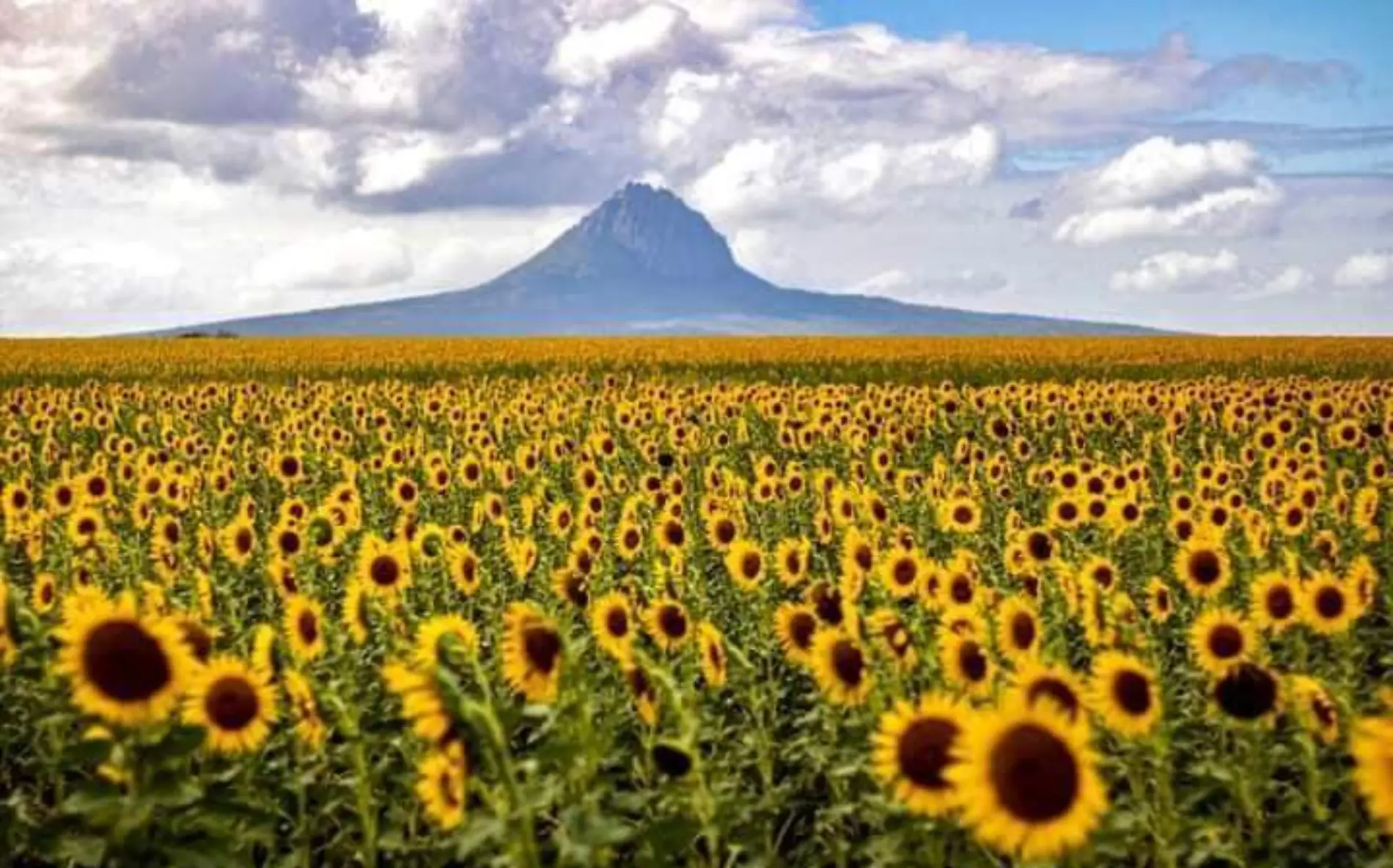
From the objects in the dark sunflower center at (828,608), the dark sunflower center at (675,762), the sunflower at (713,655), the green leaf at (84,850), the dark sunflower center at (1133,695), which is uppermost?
the dark sunflower center at (828,608)

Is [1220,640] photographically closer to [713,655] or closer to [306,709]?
[713,655]

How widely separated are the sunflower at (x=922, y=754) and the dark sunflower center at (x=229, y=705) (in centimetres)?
197

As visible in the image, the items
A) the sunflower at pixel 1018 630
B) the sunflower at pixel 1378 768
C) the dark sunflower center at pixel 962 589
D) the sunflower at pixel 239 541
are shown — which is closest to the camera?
the sunflower at pixel 1378 768

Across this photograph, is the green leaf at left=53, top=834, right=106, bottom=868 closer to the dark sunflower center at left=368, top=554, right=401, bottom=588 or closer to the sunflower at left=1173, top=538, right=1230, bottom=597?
the dark sunflower center at left=368, top=554, right=401, bottom=588

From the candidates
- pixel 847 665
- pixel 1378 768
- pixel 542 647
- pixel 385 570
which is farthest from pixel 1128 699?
pixel 385 570

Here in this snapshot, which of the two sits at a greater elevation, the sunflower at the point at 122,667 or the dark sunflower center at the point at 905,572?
the sunflower at the point at 122,667

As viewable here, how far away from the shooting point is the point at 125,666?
178 inches

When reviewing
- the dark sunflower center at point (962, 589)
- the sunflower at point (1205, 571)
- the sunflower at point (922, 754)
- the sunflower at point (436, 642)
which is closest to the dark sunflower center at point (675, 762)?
the sunflower at point (436, 642)

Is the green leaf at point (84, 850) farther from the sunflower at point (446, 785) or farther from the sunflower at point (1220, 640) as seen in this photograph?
the sunflower at point (1220, 640)

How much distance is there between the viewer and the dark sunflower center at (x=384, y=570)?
7.65 metres

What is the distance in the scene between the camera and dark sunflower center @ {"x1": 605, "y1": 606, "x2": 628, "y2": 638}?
6.28 m

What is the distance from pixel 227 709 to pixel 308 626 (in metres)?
1.37

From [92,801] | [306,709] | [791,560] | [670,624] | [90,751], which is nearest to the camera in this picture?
[90,751]

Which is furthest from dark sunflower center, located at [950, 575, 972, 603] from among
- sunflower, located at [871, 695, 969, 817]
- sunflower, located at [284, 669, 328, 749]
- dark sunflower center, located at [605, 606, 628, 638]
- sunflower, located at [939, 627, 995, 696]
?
sunflower, located at [871, 695, 969, 817]
